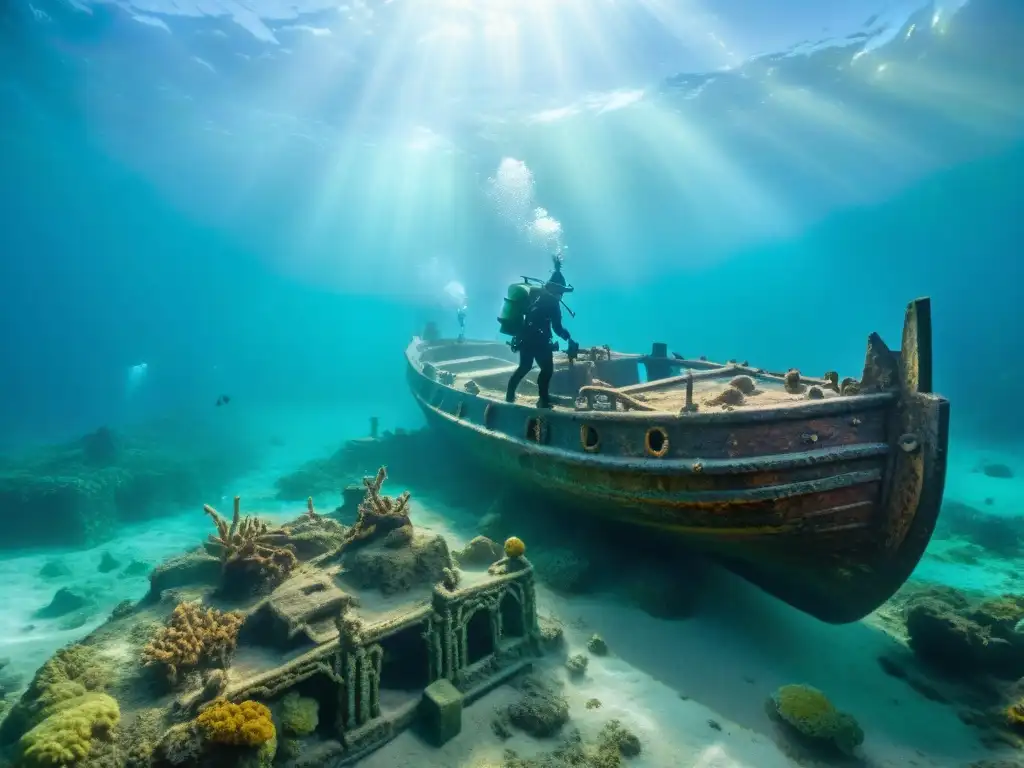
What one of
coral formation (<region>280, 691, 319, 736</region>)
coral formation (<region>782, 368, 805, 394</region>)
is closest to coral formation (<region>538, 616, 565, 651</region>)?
coral formation (<region>280, 691, 319, 736</region>)

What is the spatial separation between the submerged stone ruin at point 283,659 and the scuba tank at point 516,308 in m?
3.65

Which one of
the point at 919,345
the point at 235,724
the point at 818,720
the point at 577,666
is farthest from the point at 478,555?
the point at 919,345

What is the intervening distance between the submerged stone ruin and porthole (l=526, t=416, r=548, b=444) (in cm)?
234

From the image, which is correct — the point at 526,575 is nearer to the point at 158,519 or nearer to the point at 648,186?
the point at 158,519

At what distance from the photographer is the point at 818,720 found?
5.95m

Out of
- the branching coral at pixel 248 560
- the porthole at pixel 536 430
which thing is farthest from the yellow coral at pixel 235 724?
the porthole at pixel 536 430

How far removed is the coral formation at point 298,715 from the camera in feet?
16.7

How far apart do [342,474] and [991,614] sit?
73.0 feet

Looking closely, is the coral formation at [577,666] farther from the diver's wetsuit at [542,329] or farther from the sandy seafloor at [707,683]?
the diver's wetsuit at [542,329]

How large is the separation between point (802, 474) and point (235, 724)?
7003mm

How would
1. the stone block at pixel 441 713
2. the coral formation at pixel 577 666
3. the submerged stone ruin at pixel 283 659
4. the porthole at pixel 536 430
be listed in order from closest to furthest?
the submerged stone ruin at pixel 283 659 < the stone block at pixel 441 713 < the coral formation at pixel 577 666 < the porthole at pixel 536 430

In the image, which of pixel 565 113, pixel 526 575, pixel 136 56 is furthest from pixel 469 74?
pixel 526 575

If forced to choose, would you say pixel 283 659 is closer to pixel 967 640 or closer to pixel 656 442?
pixel 656 442

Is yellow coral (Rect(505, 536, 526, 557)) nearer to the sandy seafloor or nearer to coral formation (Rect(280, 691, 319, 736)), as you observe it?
the sandy seafloor
